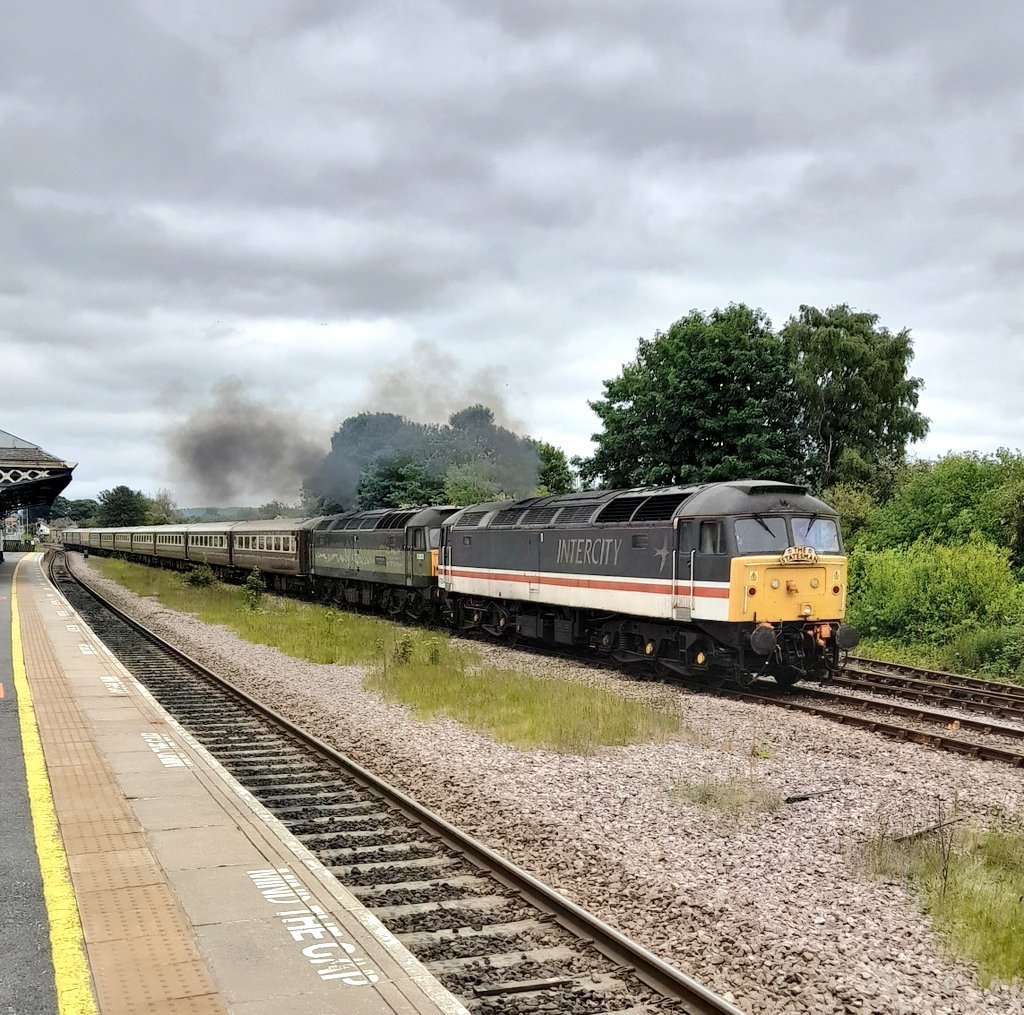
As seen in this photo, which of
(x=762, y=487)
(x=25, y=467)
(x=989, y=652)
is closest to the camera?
(x=762, y=487)

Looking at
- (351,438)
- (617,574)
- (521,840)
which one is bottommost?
(521,840)

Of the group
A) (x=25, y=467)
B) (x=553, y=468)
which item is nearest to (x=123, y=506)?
(x=553, y=468)

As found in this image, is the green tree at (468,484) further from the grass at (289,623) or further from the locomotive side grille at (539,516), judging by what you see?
the locomotive side grille at (539,516)

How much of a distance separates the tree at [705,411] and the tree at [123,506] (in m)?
118

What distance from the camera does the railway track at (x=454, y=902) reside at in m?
5.51

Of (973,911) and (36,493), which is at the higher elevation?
(36,493)

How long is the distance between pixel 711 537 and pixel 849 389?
1003 inches

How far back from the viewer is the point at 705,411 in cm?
3534

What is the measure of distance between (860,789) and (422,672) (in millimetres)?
8867

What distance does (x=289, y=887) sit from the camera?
21.7 ft

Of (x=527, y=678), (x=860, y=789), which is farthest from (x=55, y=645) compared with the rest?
(x=860, y=789)

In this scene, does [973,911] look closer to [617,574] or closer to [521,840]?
[521,840]

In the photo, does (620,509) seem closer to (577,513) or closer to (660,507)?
(660,507)

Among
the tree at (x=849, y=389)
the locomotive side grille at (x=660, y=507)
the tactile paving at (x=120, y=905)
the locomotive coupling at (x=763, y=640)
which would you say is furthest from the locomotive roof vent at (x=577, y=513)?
the tree at (x=849, y=389)
